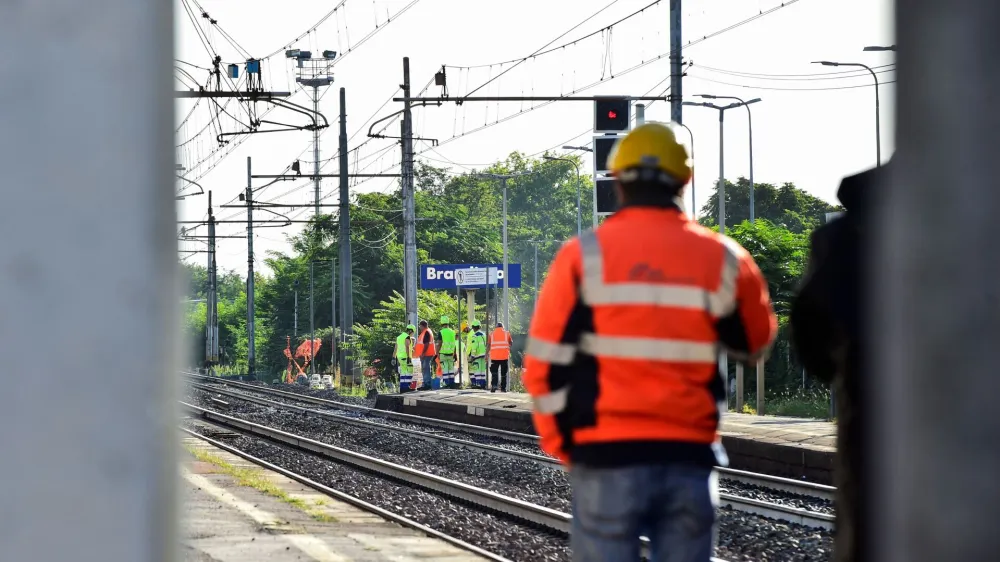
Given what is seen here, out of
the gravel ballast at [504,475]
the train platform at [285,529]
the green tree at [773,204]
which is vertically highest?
the green tree at [773,204]

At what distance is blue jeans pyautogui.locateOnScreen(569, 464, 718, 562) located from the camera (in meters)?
3.16

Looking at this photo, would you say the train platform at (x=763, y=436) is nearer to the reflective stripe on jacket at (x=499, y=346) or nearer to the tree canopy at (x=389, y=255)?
the reflective stripe on jacket at (x=499, y=346)

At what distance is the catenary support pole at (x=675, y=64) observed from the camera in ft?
68.6

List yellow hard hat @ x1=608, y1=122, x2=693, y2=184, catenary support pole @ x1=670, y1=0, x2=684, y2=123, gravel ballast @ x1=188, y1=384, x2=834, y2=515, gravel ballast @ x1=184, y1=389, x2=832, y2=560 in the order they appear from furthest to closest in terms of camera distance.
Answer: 1. catenary support pole @ x1=670, y1=0, x2=684, y2=123
2. gravel ballast @ x1=188, y1=384, x2=834, y2=515
3. gravel ballast @ x1=184, y1=389, x2=832, y2=560
4. yellow hard hat @ x1=608, y1=122, x2=693, y2=184

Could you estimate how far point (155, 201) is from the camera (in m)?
2.15

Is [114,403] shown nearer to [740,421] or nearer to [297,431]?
[740,421]

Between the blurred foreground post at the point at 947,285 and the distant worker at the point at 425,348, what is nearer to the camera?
the blurred foreground post at the point at 947,285

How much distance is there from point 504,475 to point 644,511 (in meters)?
12.2

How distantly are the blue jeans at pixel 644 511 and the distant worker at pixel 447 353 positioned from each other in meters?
30.3

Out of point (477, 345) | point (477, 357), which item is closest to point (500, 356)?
point (477, 345)

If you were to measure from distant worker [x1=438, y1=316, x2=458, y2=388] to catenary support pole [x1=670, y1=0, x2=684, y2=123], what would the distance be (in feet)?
44.9

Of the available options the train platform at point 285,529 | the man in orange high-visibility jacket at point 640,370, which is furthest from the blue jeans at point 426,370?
the man in orange high-visibility jacket at point 640,370

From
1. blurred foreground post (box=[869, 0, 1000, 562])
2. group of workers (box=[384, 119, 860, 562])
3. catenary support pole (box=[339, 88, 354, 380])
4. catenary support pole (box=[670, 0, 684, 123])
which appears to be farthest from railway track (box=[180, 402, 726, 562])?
catenary support pole (box=[339, 88, 354, 380])

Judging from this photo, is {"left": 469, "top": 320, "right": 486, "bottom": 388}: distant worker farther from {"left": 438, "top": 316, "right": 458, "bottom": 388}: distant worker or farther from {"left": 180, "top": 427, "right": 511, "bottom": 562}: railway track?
{"left": 180, "top": 427, "right": 511, "bottom": 562}: railway track
